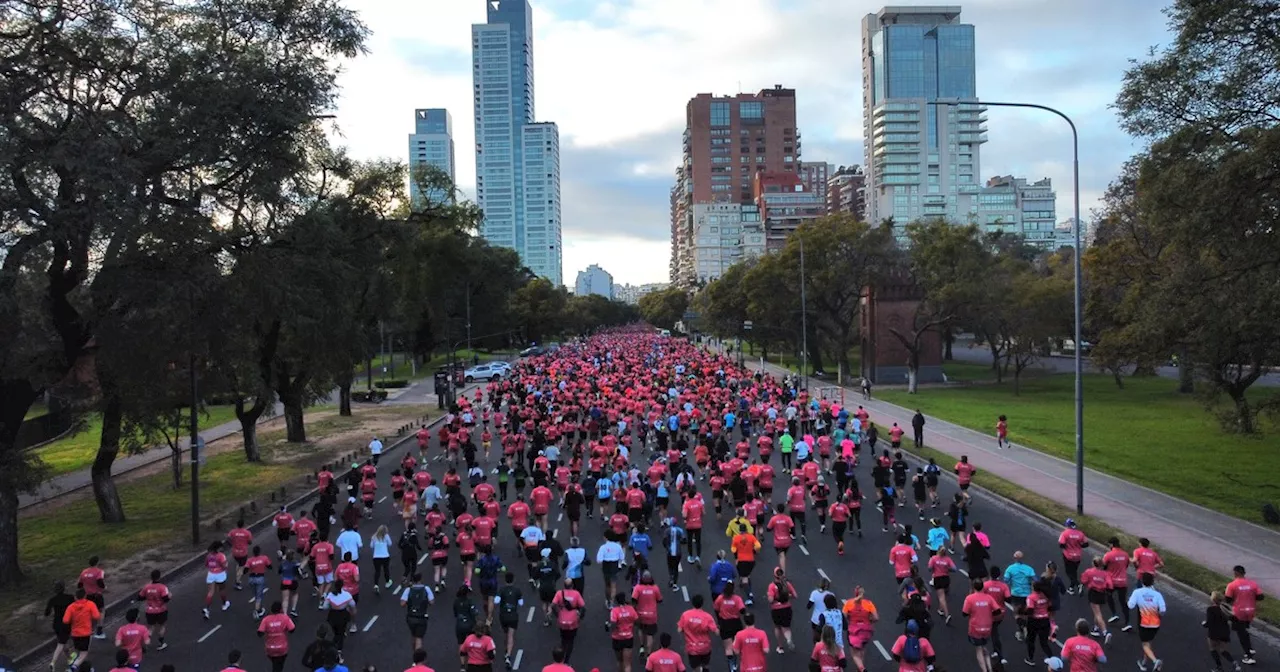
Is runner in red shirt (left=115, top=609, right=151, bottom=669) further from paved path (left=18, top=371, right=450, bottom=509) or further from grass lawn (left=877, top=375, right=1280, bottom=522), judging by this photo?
grass lawn (left=877, top=375, right=1280, bottom=522)

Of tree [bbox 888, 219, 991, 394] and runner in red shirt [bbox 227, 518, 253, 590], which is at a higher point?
tree [bbox 888, 219, 991, 394]

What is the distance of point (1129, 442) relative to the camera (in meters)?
31.1

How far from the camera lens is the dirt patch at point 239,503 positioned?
45.6ft

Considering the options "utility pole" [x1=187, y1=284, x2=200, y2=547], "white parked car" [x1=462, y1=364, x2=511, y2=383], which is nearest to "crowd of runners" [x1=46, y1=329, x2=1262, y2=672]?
"utility pole" [x1=187, y1=284, x2=200, y2=547]

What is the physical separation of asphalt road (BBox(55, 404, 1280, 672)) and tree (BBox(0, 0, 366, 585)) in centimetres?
517

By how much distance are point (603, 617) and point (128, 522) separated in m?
14.4

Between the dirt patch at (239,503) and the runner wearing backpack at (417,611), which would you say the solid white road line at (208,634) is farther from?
the runner wearing backpack at (417,611)

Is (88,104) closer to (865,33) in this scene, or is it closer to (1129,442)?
(1129,442)

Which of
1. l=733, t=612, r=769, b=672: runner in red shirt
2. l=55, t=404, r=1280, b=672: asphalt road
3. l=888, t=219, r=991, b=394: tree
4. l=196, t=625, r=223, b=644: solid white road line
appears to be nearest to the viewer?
l=733, t=612, r=769, b=672: runner in red shirt

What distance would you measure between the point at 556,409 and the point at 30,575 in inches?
760

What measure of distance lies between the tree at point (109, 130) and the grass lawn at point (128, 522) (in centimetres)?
138

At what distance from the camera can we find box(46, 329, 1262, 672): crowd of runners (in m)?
10.4

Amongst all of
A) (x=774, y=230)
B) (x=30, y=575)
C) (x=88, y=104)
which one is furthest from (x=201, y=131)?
(x=774, y=230)

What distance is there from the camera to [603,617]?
13273mm
